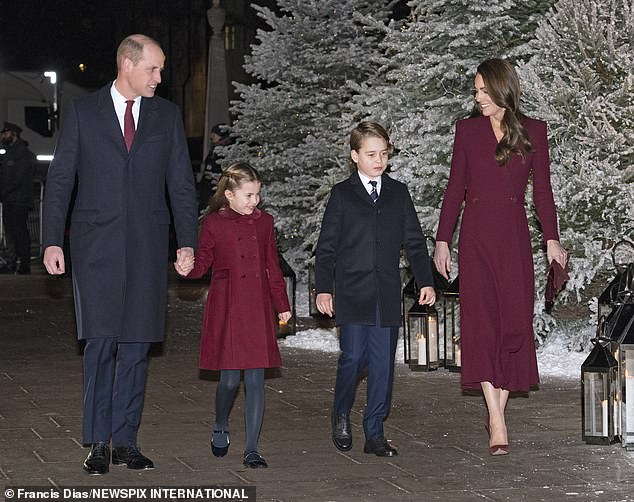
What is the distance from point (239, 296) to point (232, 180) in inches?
23.7

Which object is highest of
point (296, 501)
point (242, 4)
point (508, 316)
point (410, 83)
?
point (242, 4)

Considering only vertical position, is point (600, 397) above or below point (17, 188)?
below

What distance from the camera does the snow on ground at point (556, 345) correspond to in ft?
35.1

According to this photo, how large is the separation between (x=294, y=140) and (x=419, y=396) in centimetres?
811

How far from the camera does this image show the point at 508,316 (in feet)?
24.9

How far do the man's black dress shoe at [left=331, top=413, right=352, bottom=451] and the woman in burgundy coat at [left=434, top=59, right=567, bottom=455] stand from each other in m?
0.69

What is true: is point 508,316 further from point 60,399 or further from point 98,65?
point 98,65

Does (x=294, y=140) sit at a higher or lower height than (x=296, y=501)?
higher

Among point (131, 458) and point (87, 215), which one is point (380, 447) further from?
point (87, 215)

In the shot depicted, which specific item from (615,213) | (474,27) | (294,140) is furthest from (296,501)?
(294,140)

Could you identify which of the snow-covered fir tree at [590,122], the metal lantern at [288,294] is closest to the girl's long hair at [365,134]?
the snow-covered fir tree at [590,122]

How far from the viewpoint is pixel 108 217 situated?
7.00 meters

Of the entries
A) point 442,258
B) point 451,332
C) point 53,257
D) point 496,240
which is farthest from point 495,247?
point 451,332

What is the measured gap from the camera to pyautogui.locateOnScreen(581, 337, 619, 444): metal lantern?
7.64 metres
